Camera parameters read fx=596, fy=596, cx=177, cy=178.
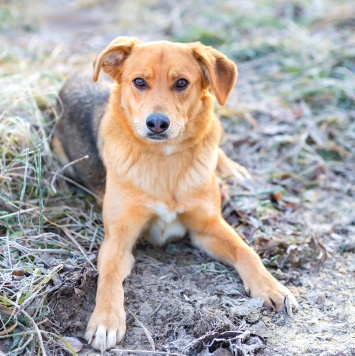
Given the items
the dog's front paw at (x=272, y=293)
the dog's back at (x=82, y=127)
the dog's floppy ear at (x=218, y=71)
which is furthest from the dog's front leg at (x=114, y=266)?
the dog's floppy ear at (x=218, y=71)

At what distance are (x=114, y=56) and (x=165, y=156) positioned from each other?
0.82 metres

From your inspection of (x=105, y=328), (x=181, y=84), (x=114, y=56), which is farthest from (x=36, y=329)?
(x=114, y=56)

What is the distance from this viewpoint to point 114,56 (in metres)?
4.35

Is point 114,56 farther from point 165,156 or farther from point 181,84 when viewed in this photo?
point 165,156

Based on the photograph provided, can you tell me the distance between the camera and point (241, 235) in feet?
15.5

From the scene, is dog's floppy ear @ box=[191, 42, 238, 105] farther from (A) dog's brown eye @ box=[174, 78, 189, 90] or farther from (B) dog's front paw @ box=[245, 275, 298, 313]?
(B) dog's front paw @ box=[245, 275, 298, 313]

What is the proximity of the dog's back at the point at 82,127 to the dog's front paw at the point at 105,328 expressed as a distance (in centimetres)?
163

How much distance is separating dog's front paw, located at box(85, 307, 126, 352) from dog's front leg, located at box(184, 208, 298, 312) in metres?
0.93

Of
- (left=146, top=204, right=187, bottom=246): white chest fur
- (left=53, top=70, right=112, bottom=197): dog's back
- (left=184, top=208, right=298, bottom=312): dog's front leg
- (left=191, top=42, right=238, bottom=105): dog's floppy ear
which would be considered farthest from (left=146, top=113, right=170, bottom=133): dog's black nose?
(left=53, top=70, right=112, bottom=197): dog's back

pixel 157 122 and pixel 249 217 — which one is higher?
pixel 157 122

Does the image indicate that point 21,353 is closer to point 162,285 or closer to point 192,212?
point 162,285

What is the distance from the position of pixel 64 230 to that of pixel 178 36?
5041mm

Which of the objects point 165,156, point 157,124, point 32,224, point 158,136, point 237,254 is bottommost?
point 32,224

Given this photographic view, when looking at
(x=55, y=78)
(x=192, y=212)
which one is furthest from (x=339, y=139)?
(x=55, y=78)
